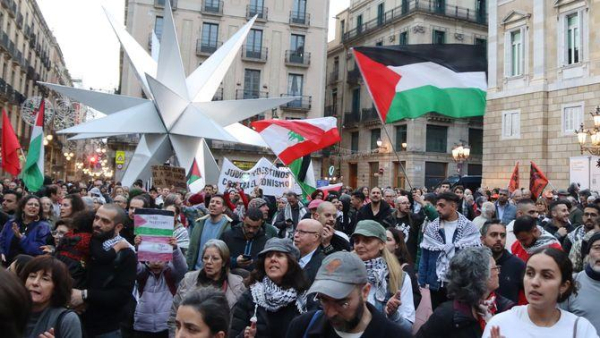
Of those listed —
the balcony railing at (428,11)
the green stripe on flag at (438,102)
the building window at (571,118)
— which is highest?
the balcony railing at (428,11)

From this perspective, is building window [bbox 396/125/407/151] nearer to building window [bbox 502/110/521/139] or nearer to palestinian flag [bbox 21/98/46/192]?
building window [bbox 502/110/521/139]

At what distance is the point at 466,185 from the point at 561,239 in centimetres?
1930

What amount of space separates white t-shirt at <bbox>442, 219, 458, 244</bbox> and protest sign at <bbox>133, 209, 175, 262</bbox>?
2.86 meters

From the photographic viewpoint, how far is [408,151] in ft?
110

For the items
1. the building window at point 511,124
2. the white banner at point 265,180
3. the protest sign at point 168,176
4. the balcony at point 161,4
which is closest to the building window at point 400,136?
the building window at point 511,124

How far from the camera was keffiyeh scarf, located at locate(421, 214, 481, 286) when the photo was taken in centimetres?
529

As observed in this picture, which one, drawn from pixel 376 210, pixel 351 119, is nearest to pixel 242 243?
pixel 376 210

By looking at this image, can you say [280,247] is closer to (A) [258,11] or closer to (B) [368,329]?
(B) [368,329]

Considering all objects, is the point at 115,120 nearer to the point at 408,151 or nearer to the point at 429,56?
the point at 429,56

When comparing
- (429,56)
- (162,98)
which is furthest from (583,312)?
(162,98)

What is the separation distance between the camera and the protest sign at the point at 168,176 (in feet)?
39.0

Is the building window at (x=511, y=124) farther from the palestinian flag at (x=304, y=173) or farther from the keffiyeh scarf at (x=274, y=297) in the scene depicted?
the keffiyeh scarf at (x=274, y=297)

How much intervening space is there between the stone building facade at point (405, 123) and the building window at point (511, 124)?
8.62 m

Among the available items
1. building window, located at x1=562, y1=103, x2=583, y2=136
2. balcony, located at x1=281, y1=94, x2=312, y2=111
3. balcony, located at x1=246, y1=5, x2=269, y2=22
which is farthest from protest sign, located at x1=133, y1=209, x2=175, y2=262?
balcony, located at x1=246, y1=5, x2=269, y2=22
